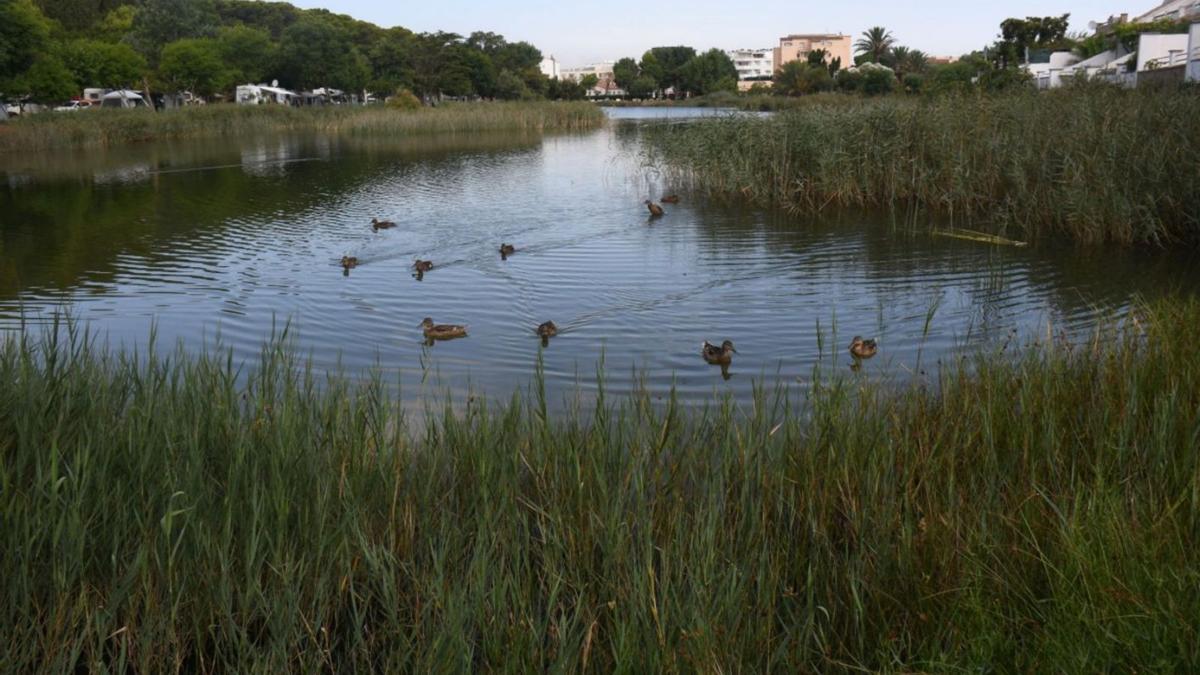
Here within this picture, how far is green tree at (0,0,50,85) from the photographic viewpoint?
130 ft

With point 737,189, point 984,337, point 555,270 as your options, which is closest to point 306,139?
point 737,189

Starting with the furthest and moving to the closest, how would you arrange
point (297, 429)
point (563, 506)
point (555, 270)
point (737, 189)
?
point (737, 189), point (555, 270), point (297, 429), point (563, 506)

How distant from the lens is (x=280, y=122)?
51812mm

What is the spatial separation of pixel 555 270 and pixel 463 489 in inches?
362

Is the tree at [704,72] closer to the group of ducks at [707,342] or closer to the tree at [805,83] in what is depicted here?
the tree at [805,83]

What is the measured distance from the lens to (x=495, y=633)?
3.32 metres

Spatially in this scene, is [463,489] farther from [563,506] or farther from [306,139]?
[306,139]

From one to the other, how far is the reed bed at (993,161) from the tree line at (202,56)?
33601 mm

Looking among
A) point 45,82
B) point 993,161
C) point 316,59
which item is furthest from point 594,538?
point 316,59

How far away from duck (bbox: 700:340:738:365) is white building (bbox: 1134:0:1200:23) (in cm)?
4558

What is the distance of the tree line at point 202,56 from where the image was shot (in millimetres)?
44562

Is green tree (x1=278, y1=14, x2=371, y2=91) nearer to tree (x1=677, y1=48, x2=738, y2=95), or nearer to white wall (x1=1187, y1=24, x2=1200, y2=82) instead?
white wall (x1=1187, y1=24, x2=1200, y2=82)

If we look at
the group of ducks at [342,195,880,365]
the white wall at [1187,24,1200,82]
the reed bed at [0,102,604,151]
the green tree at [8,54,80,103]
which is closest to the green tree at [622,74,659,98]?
the reed bed at [0,102,604,151]

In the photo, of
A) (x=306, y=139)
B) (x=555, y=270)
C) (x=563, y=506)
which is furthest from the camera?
(x=306, y=139)
